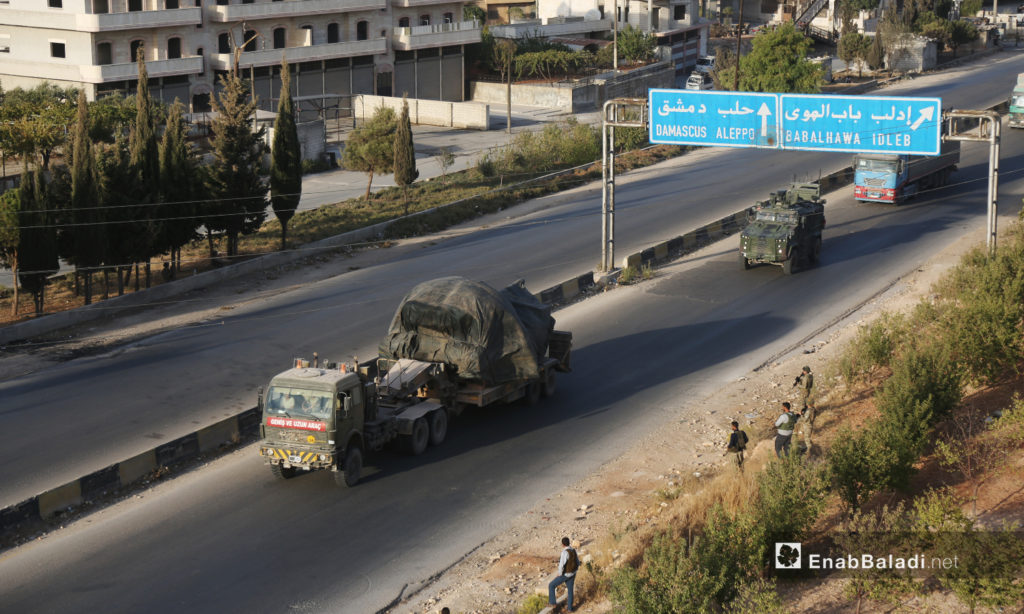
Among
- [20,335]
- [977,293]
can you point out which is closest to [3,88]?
[20,335]

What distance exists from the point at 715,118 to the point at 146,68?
Result: 35.2m

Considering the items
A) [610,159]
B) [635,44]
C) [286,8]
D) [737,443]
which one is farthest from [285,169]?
[635,44]

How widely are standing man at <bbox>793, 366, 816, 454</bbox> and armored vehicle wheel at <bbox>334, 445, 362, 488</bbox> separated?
27.8ft

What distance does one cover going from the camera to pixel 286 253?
124 ft

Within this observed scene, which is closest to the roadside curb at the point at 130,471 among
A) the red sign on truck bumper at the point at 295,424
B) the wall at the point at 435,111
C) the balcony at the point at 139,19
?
the red sign on truck bumper at the point at 295,424

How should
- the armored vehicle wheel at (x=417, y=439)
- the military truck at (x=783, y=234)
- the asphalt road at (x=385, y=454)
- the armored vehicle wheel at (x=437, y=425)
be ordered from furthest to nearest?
the military truck at (x=783, y=234) < the armored vehicle wheel at (x=437, y=425) < the armored vehicle wheel at (x=417, y=439) < the asphalt road at (x=385, y=454)

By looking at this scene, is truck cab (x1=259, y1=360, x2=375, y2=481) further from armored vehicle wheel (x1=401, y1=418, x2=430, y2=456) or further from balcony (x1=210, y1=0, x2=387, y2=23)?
balcony (x1=210, y1=0, x2=387, y2=23)

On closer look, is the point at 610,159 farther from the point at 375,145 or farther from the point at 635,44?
the point at 635,44

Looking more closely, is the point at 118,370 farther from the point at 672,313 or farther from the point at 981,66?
the point at 981,66

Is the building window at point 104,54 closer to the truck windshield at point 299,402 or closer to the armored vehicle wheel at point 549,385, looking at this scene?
the armored vehicle wheel at point 549,385

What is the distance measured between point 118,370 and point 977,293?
19.8m

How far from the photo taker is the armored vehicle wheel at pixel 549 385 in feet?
83.6

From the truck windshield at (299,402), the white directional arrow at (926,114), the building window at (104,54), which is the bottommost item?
the truck windshield at (299,402)

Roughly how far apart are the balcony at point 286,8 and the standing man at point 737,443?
51.7m
